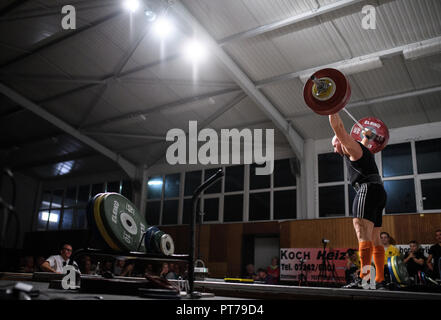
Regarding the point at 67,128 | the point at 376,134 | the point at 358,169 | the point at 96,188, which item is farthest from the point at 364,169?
the point at 96,188

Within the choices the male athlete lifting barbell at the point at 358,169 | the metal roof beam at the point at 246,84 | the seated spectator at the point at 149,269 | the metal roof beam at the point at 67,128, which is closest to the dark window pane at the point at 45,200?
the metal roof beam at the point at 67,128

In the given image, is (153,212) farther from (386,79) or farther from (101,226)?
(101,226)

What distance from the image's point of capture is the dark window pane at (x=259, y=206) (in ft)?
33.1

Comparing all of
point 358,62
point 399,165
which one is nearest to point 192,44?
point 358,62

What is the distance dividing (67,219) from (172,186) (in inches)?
207

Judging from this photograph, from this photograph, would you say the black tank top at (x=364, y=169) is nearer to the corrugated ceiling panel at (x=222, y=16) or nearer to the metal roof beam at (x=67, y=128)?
the corrugated ceiling panel at (x=222, y=16)

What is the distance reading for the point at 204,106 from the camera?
30.7 feet

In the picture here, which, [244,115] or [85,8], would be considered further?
[244,115]

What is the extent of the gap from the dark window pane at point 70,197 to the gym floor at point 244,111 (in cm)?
195

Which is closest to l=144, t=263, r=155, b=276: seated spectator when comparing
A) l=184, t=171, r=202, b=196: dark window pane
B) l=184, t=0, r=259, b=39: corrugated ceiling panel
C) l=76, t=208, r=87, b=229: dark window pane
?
l=184, t=171, r=202, b=196: dark window pane

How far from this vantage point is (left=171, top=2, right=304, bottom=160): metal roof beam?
6.65m
